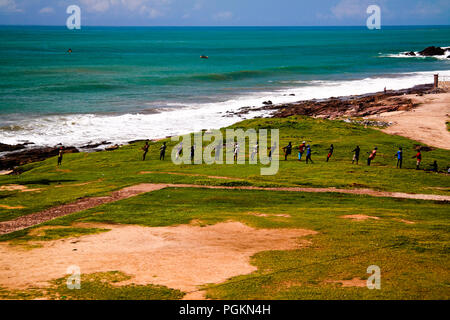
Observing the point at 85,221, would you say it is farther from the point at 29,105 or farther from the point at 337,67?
the point at 337,67

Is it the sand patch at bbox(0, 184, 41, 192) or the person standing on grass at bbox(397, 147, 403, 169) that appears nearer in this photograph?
the sand patch at bbox(0, 184, 41, 192)

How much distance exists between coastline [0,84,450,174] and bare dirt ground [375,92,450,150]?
0.15 m

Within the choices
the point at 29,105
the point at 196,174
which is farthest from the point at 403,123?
the point at 29,105

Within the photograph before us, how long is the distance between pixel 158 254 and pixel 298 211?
10531 mm

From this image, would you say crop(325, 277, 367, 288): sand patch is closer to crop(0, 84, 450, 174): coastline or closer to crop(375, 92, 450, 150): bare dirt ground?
crop(375, 92, 450, 150): bare dirt ground

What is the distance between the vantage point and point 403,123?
194 feet

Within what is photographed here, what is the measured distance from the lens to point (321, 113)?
73938 millimetres

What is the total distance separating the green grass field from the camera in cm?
1803

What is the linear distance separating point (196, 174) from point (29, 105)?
2077 inches

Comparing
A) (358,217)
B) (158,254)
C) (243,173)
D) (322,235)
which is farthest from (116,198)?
(358,217)

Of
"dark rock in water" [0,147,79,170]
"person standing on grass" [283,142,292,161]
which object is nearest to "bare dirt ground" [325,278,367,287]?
"person standing on grass" [283,142,292,161]

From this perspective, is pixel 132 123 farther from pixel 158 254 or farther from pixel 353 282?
pixel 353 282

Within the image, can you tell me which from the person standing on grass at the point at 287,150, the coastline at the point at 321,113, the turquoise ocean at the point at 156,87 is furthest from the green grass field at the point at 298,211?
the turquoise ocean at the point at 156,87

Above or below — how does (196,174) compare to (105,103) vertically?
below
